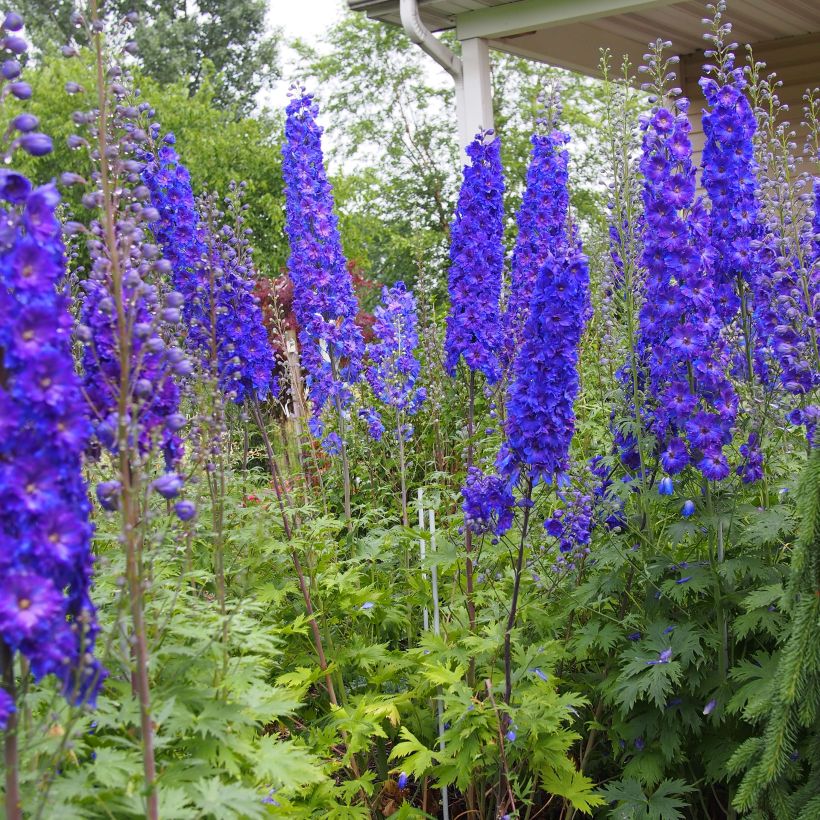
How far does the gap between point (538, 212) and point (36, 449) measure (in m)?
2.79

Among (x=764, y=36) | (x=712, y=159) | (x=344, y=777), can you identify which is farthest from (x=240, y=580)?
(x=764, y=36)

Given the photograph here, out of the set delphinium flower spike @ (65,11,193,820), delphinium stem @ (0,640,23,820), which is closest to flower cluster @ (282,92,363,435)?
delphinium flower spike @ (65,11,193,820)

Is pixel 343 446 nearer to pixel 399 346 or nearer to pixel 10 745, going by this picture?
pixel 399 346

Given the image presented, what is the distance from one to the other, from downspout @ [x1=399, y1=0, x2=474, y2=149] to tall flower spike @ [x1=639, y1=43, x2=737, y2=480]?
4322mm

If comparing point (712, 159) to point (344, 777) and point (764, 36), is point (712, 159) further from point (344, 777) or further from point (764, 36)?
point (764, 36)

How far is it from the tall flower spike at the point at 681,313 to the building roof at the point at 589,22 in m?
4.43

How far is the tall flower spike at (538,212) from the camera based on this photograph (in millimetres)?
4008

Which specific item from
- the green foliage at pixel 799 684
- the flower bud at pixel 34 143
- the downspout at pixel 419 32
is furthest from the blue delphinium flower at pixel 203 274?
the downspout at pixel 419 32

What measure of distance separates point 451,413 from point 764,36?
5.85 m

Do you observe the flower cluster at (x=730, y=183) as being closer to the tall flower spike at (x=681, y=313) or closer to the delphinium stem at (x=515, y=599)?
the tall flower spike at (x=681, y=313)

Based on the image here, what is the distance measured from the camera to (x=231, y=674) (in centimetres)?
246

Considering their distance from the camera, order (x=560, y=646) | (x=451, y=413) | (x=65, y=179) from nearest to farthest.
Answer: (x=65, y=179) → (x=560, y=646) → (x=451, y=413)

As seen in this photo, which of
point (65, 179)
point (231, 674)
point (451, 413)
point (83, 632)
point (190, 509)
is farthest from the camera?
point (451, 413)

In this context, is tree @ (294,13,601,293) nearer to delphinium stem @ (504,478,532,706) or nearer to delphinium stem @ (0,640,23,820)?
delphinium stem @ (504,478,532,706)
